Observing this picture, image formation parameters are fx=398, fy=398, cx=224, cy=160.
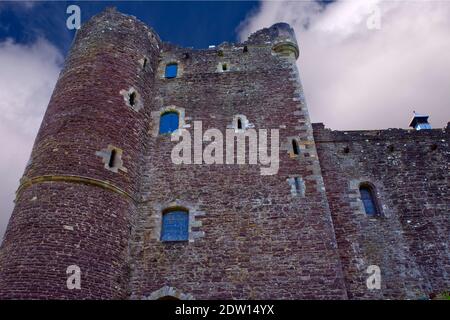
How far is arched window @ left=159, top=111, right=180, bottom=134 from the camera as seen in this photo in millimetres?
16208

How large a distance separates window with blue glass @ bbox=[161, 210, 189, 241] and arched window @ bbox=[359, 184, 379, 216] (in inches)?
265

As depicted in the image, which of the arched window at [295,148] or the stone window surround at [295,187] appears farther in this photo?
the arched window at [295,148]

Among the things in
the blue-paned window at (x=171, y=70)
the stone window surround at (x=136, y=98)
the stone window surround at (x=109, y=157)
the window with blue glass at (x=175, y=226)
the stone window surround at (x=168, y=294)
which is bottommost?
the stone window surround at (x=168, y=294)

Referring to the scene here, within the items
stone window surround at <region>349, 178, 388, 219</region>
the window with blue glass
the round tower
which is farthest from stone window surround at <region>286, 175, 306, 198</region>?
the round tower

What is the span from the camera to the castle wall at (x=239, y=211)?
39.2 ft

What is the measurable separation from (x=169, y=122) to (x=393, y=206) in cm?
932

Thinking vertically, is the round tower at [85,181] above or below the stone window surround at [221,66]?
below

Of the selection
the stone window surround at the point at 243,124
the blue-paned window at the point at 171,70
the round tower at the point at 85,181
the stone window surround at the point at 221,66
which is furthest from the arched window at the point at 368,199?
the blue-paned window at the point at 171,70

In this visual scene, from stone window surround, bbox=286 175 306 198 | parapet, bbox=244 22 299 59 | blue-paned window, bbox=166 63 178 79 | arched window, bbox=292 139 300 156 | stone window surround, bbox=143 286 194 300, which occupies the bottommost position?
stone window surround, bbox=143 286 194 300

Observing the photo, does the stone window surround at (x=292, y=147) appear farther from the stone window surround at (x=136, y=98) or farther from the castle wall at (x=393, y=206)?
the stone window surround at (x=136, y=98)

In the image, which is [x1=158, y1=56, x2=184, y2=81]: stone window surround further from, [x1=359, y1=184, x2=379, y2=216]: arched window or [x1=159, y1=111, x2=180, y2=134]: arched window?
[x1=359, y1=184, x2=379, y2=216]: arched window

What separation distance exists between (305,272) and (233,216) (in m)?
2.97

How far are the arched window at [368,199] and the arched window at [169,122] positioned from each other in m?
7.78

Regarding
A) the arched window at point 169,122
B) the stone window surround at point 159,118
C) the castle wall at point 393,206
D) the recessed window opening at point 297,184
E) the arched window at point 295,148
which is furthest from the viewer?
the arched window at point 169,122
